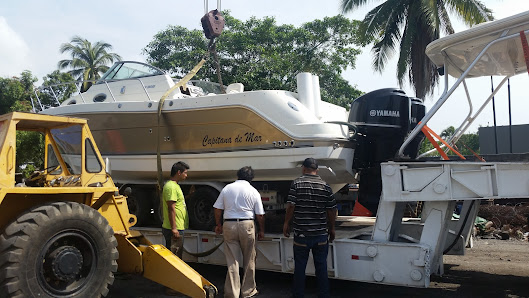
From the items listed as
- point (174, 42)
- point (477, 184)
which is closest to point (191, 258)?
point (477, 184)

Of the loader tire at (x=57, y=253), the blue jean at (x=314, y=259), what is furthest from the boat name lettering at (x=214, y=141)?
the loader tire at (x=57, y=253)

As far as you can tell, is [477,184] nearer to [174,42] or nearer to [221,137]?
[221,137]

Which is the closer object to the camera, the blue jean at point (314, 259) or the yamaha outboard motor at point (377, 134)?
the blue jean at point (314, 259)

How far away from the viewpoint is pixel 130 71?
7.84 m

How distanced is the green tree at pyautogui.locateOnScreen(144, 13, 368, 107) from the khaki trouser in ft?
47.2

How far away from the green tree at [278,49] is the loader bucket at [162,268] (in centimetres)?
1457

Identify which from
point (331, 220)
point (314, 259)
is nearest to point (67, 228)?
point (314, 259)

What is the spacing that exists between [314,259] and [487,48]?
291 centimetres

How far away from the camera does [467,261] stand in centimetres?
743

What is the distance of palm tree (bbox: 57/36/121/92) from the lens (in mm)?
34219

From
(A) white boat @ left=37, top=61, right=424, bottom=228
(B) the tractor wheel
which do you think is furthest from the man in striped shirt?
(B) the tractor wheel

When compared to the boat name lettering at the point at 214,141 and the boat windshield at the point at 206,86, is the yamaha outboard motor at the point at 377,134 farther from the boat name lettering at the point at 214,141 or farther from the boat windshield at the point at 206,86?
the boat windshield at the point at 206,86

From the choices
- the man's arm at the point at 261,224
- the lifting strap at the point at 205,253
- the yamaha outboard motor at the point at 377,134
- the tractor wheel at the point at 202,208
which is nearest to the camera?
the man's arm at the point at 261,224

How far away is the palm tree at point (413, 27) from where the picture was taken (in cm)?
1700
